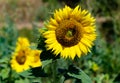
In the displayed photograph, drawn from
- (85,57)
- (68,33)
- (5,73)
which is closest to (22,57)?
(5,73)

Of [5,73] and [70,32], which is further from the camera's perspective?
[5,73]

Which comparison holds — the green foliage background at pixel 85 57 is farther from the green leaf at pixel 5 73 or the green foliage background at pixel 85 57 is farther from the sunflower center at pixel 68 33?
the sunflower center at pixel 68 33

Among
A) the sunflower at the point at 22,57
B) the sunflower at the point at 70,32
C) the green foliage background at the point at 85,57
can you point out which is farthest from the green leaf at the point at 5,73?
the sunflower at the point at 70,32

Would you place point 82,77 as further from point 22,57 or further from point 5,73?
point 22,57

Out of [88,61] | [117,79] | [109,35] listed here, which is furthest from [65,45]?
[109,35]

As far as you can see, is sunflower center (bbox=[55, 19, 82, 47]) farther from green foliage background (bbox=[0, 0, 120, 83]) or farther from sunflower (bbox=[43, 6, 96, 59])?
green foliage background (bbox=[0, 0, 120, 83])

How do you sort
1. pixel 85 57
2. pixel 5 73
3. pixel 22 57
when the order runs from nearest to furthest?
pixel 5 73, pixel 22 57, pixel 85 57

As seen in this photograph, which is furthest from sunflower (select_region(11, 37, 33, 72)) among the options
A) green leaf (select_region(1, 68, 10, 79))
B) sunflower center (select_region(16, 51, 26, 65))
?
green leaf (select_region(1, 68, 10, 79))
